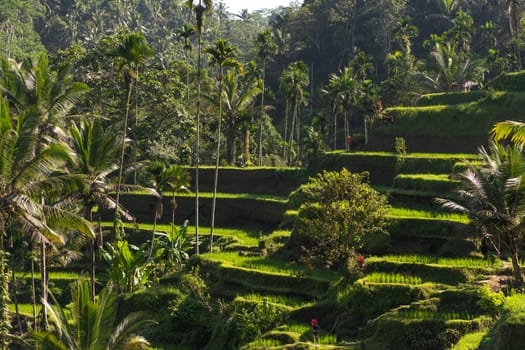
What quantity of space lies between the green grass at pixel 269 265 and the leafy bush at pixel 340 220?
0.40 m

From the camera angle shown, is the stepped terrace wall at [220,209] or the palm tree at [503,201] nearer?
the palm tree at [503,201]

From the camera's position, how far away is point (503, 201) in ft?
58.9

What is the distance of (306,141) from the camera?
44.5 m

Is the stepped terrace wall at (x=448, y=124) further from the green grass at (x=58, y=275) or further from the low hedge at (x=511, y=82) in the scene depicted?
the green grass at (x=58, y=275)

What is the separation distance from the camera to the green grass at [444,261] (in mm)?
20516

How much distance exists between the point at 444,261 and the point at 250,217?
1685cm

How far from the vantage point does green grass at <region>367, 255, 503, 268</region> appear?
2052 centimetres

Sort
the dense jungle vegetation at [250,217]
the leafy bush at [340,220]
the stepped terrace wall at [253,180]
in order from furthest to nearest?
the stepped terrace wall at [253,180]
the leafy bush at [340,220]
the dense jungle vegetation at [250,217]

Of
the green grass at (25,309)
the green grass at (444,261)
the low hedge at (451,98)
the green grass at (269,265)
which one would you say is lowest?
the green grass at (25,309)

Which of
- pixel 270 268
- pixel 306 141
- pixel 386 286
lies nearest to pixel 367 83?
pixel 306 141

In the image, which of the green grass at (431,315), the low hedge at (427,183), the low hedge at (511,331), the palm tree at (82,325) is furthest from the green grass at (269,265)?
the palm tree at (82,325)

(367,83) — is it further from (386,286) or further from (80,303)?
(80,303)

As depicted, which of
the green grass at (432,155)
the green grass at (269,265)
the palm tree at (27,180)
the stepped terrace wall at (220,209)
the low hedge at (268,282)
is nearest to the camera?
the palm tree at (27,180)

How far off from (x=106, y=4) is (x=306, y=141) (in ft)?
218
